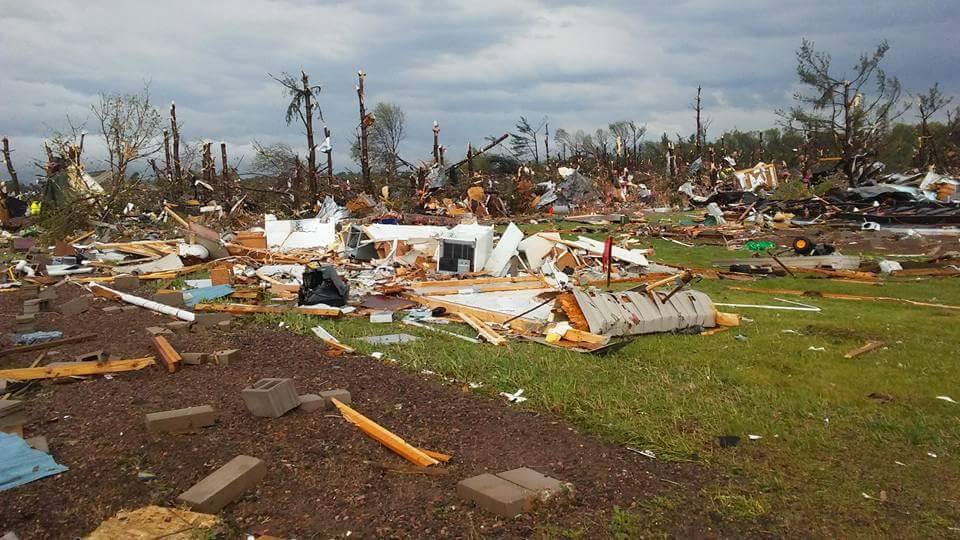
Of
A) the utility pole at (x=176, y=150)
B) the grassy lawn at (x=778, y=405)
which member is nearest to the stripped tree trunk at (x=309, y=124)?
the utility pole at (x=176, y=150)

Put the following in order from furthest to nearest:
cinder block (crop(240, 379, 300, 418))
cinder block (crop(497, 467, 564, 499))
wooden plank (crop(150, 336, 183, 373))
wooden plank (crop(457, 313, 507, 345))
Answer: wooden plank (crop(457, 313, 507, 345)) → wooden plank (crop(150, 336, 183, 373)) → cinder block (crop(240, 379, 300, 418)) → cinder block (crop(497, 467, 564, 499))

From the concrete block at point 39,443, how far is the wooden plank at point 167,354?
189cm

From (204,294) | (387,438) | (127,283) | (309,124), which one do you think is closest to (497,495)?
(387,438)

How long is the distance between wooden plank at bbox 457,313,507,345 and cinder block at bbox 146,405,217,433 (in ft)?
12.9

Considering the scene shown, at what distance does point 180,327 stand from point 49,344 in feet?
4.58

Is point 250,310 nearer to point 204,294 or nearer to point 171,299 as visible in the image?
point 171,299

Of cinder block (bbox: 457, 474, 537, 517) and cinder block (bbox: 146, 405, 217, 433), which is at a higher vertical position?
cinder block (bbox: 146, 405, 217, 433)

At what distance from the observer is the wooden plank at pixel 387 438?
437 cm

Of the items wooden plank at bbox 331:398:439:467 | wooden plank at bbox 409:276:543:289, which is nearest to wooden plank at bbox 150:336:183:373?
wooden plank at bbox 331:398:439:467

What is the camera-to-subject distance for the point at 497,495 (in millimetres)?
3715

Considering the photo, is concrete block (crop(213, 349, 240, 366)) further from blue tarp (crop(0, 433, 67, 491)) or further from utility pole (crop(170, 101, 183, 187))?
utility pole (crop(170, 101, 183, 187))

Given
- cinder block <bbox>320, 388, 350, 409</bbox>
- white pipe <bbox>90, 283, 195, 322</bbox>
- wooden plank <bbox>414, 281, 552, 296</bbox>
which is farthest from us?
wooden plank <bbox>414, 281, 552, 296</bbox>

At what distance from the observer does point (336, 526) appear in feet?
11.8

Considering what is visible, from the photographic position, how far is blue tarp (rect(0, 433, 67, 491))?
13.0ft
